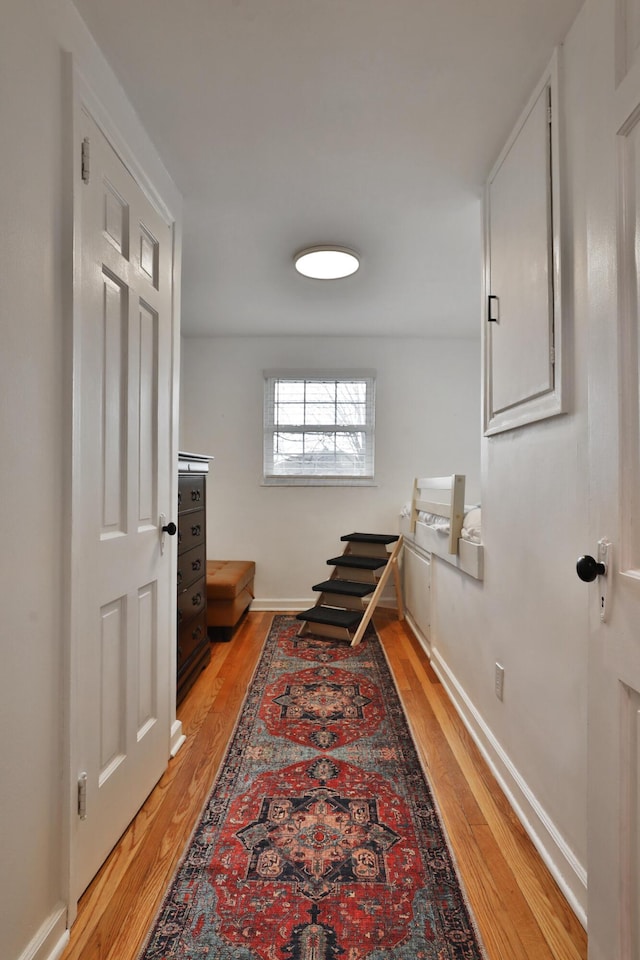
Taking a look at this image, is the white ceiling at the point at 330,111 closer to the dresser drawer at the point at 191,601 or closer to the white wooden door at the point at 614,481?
the white wooden door at the point at 614,481

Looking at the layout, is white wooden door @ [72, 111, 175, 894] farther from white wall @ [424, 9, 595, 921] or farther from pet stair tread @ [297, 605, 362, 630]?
pet stair tread @ [297, 605, 362, 630]

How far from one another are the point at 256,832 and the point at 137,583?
863mm

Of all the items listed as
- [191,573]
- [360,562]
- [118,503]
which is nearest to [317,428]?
[360,562]

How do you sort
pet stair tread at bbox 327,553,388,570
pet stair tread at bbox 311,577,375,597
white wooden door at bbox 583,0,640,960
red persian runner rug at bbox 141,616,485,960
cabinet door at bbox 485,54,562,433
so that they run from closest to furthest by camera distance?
white wooden door at bbox 583,0,640,960 < red persian runner rug at bbox 141,616,485,960 < cabinet door at bbox 485,54,562,433 < pet stair tread at bbox 311,577,375,597 < pet stair tread at bbox 327,553,388,570

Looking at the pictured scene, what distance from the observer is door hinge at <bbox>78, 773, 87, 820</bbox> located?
1386mm

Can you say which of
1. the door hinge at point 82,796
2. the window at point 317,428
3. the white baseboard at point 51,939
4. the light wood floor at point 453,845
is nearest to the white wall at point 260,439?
the window at point 317,428

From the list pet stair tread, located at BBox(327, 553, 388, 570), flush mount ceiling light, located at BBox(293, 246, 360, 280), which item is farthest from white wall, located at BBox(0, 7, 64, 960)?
pet stair tread, located at BBox(327, 553, 388, 570)

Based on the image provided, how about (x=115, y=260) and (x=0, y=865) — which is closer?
(x=0, y=865)

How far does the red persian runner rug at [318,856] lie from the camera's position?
128 centimetres

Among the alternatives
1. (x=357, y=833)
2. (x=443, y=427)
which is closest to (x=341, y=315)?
(x=443, y=427)

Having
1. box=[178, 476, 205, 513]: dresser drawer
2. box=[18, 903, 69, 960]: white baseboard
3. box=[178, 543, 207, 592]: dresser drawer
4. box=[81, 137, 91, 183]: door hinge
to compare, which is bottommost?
box=[18, 903, 69, 960]: white baseboard

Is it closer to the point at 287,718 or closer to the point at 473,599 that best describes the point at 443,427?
the point at 473,599

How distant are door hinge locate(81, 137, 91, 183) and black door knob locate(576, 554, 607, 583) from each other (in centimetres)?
150

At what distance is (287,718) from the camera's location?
2543mm
